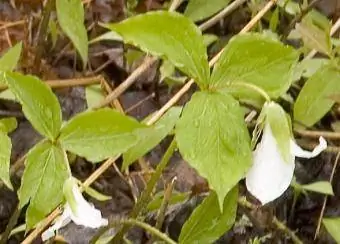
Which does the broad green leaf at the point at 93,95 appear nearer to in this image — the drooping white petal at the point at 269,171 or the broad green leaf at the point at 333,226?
the broad green leaf at the point at 333,226

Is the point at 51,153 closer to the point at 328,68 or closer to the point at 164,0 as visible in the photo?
the point at 328,68

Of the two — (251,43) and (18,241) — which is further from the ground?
(251,43)

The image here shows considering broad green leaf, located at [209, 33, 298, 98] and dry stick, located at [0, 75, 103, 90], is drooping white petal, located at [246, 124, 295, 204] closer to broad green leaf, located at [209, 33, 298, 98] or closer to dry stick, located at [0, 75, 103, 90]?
broad green leaf, located at [209, 33, 298, 98]

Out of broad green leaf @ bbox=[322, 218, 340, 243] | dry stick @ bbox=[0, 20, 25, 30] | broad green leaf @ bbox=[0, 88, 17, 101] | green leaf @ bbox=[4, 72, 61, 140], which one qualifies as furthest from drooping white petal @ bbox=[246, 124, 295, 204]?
dry stick @ bbox=[0, 20, 25, 30]

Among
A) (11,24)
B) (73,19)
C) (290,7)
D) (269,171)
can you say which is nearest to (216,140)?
(269,171)

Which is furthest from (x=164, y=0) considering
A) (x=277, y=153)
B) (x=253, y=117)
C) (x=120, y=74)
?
(x=277, y=153)
